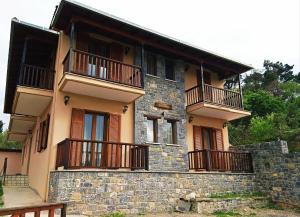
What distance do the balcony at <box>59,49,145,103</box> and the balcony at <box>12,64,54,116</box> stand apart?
113 centimetres

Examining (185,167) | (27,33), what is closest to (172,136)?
(185,167)

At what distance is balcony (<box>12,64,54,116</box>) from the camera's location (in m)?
10.0

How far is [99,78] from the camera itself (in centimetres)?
969

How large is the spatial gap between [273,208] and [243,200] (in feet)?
4.90

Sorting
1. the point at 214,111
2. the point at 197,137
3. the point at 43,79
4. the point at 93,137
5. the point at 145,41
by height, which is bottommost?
the point at 93,137

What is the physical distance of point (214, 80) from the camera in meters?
15.4

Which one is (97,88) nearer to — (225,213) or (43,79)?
(43,79)

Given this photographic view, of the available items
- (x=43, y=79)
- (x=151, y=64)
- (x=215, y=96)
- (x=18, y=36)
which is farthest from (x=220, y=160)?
(x=18, y=36)

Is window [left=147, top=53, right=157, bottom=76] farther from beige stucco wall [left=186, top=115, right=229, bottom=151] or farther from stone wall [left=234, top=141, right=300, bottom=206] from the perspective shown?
stone wall [left=234, top=141, right=300, bottom=206]

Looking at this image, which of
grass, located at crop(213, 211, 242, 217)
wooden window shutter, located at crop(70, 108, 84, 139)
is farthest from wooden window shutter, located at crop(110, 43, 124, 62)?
grass, located at crop(213, 211, 242, 217)

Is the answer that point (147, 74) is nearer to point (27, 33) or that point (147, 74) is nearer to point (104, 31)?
point (104, 31)

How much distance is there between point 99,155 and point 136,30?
5.37 metres

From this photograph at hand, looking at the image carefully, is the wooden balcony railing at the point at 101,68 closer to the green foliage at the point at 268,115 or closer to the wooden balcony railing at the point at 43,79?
the wooden balcony railing at the point at 43,79

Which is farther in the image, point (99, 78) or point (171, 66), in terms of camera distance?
point (171, 66)
